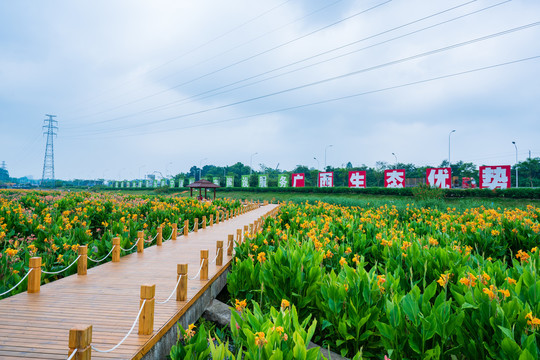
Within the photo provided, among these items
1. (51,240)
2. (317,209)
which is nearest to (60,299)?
(51,240)

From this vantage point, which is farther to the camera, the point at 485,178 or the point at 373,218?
the point at 485,178

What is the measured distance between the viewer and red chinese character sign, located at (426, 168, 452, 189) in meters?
24.8

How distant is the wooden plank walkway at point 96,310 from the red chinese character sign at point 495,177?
2791 centimetres

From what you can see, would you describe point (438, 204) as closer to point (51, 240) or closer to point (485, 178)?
point (485, 178)

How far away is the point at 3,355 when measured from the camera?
2.54 metres

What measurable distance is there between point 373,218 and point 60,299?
8.27 meters

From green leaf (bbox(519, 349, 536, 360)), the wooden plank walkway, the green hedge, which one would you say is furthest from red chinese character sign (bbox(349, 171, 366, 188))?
green leaf (bbox(519, 349, 536, 360))

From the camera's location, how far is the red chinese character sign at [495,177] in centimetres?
2512

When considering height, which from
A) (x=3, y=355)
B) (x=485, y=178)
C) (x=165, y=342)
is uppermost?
(x=485, y=178)

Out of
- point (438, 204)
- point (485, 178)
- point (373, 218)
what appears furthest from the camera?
point (485, 178)

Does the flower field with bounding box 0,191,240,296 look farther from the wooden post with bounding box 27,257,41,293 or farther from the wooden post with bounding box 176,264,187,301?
the wooden post with bounding box 176,264,187,301

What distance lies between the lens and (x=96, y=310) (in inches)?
138

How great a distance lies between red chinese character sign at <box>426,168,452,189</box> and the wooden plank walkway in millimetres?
24036

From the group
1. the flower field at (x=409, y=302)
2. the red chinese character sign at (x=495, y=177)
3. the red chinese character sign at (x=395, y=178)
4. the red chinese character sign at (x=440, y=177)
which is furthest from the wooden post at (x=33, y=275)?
the red chinese character sign at (x=495, y=177)
